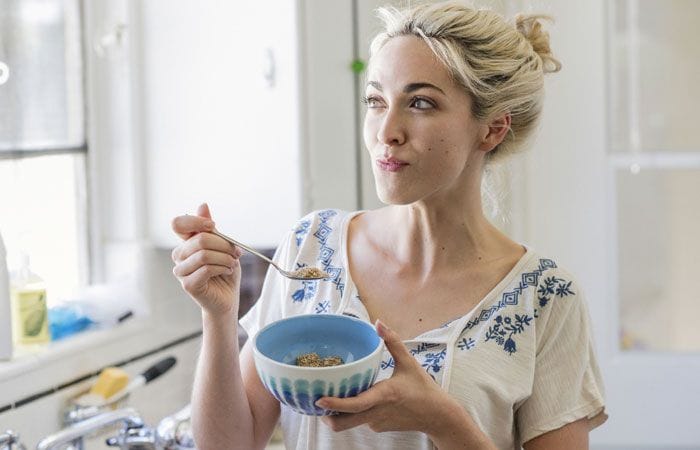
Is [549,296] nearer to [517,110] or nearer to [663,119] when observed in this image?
[517,110]

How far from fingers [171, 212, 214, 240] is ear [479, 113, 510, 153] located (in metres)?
0.42

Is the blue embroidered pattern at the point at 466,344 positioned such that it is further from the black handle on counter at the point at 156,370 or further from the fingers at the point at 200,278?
the black handle on counter at the point at 156,370

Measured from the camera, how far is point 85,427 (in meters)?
1.57

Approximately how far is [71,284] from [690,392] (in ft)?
4.61

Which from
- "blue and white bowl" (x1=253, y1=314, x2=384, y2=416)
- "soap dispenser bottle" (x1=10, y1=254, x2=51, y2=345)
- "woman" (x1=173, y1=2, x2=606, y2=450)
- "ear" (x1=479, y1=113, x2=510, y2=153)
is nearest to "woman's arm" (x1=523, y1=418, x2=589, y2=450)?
"woman" (x1=173, y1=2, x2=606, y2=450)

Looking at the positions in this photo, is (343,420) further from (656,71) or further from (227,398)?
(656,71)

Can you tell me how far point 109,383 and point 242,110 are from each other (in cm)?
60

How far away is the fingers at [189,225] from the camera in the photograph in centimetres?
114

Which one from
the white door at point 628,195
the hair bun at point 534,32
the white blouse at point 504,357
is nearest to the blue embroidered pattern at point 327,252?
the white blouse at point 504,357

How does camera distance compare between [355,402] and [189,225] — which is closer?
[355,402]

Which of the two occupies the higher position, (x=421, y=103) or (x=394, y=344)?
(x=421, y=103)

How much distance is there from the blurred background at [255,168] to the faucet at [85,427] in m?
0.11

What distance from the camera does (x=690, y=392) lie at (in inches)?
88.0

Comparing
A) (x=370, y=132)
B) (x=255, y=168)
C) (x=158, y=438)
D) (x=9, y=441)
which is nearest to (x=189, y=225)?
(x=370, y=132)
